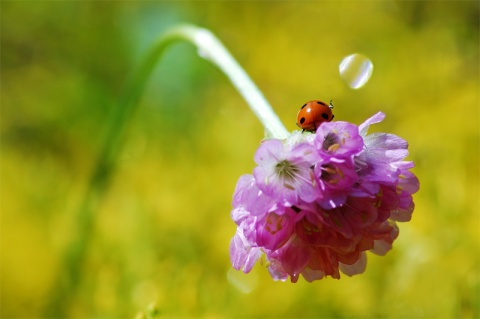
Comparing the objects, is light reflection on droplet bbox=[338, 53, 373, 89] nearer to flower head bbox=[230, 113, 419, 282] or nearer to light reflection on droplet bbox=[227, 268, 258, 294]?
flower head bbox=[230, 113, 419, 282]

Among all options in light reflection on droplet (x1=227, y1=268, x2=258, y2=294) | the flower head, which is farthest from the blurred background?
the flower head

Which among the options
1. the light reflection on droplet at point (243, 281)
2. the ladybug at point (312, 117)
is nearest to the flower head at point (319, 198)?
the ladybug at point (312, 117)

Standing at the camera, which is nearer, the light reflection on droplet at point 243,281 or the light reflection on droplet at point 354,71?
the light reflection on droplet at point 354,71

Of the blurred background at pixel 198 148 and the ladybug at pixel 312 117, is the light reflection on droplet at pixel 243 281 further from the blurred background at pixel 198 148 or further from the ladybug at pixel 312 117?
the ladybug at pixel 312 117

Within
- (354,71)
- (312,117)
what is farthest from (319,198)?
(354,71)

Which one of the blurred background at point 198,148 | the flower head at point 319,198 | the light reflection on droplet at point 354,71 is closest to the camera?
the flower head at point 319,198

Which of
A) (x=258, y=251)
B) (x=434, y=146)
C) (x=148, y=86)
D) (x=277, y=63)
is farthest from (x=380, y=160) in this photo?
(x=148, y=86)
